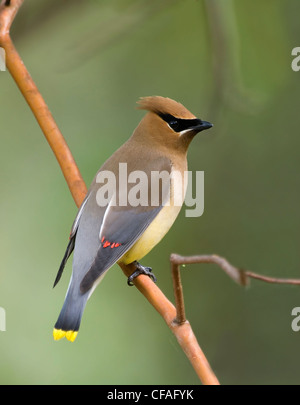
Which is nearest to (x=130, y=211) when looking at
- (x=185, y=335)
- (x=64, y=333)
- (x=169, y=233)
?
(x=64, y=333)

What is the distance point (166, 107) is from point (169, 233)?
0.94m

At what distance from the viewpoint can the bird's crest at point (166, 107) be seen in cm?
303

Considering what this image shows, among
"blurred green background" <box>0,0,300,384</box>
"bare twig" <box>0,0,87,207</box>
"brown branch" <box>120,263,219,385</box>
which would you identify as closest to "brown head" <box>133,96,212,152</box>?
"blurred green background" <box>0,0,300,384</box>

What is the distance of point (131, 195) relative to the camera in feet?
9.50

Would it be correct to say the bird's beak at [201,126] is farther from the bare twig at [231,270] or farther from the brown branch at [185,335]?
the bare twig at [231,270]

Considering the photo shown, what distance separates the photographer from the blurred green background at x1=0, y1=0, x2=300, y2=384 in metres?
3.63

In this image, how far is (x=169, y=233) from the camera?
3850 mm

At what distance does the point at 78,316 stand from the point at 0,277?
1.16m

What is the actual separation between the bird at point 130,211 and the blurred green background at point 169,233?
45 cm

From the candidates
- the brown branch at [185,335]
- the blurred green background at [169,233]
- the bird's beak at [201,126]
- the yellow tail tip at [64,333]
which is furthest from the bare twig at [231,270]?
the blurred green background at [169,233]

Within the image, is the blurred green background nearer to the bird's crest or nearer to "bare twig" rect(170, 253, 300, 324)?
the bird's crest

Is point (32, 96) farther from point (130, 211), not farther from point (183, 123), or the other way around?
point (183, 123)
